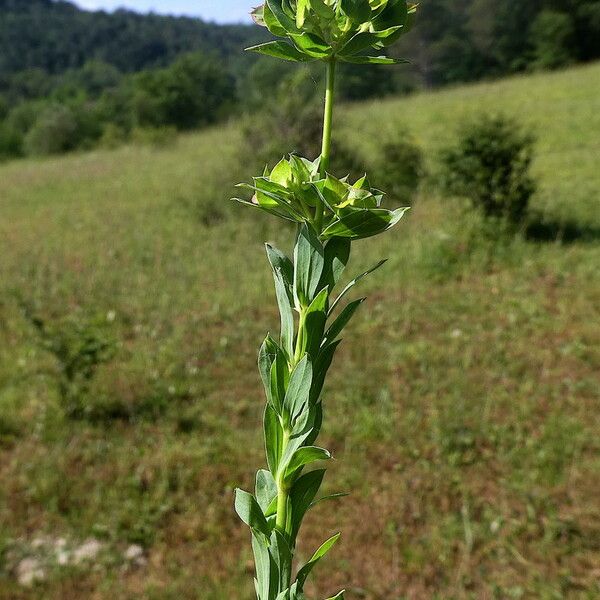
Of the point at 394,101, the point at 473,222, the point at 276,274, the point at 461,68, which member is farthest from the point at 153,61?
the point at 276,274

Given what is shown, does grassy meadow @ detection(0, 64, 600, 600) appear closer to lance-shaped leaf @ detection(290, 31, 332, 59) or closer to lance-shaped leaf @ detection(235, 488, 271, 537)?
lance-shaped leaf @ detection(235, 488, 271, 537)

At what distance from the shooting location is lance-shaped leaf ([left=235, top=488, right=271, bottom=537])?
1.28 ft

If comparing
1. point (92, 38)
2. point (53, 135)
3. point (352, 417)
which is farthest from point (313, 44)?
point (92, 38)

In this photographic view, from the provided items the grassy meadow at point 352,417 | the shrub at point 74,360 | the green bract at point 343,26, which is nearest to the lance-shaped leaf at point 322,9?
the green bract at point 343,26

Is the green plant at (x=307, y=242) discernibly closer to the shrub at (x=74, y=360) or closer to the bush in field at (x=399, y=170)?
the shrub at (x=74, y=360)

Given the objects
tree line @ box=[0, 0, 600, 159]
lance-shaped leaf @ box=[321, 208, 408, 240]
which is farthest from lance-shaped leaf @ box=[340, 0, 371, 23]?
tree line @ box=[0, 0, 600, 159]

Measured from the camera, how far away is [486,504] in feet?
10.5

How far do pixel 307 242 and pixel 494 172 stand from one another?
6.22 metres

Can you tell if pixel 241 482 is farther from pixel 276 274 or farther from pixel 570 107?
pixel 570 107

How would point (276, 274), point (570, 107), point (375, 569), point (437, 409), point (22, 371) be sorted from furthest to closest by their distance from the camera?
point (570, 107) < point (22, 371) < point (437, 409) < point (375, 569) < point (276, 274)

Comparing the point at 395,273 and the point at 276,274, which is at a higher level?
the point at 276,274

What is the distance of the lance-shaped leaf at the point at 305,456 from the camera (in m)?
0.37

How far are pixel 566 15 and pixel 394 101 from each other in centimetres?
1145

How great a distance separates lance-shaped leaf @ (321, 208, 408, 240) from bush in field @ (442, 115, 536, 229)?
5998mm
